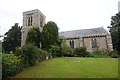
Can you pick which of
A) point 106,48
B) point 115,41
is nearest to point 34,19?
point 106,48

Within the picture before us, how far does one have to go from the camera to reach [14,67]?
5570mm

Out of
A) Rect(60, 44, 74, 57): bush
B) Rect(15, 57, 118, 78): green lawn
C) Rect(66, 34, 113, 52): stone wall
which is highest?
Rect(66, 34, 113, 52): stone wall

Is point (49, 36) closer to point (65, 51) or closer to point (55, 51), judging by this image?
point (55, 51)

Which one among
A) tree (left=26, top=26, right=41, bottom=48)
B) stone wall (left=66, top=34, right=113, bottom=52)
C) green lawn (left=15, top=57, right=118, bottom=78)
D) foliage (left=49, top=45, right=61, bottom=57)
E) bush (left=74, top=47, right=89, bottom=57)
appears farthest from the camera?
stone wall (left=66, top=34, right=113, bottom=52)

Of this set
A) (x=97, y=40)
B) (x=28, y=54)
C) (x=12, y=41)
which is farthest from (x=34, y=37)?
(x=12, y=41)

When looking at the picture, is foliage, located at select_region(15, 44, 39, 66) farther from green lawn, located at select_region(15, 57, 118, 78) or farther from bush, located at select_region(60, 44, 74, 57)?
bush, located at select_region(60, 44, 74, 57)

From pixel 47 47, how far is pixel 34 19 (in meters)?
10.9

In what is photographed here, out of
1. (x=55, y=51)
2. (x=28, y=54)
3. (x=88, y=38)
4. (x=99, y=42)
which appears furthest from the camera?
(x=88, y=38)

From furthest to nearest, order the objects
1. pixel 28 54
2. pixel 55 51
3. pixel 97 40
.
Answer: pixel 97 40 → pixel 55 51 → pixel 28 54

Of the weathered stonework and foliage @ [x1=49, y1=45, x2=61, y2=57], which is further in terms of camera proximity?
the weathered stonework

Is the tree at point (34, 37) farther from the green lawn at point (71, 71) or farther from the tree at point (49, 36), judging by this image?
the green lawn at point (71, 71)

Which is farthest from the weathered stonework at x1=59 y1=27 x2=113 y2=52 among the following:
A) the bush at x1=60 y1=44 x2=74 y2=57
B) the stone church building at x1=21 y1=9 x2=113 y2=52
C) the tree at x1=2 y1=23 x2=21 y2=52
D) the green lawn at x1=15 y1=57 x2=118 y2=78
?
the tree at x1=2 y1=23 x2=21 y2=52

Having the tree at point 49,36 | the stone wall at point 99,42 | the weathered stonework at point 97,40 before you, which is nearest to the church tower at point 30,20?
the tree at point 49,36

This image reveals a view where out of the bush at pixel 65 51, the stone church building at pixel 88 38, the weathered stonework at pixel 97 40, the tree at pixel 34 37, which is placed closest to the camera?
the bush at pixel 65 51
